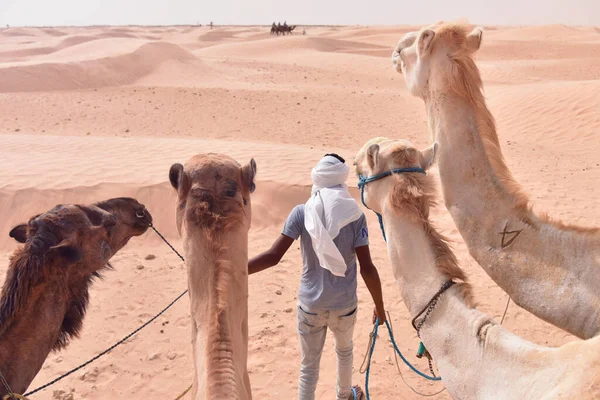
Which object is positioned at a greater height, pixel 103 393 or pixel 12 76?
pixel 12 76

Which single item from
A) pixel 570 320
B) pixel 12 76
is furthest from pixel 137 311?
pixel 12 76

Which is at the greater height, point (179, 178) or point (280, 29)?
point (280, 29)

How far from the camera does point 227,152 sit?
32.2ft

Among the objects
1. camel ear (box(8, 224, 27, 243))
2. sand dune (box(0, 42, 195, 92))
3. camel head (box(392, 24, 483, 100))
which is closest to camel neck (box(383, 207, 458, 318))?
camel head (box(392, 24, 483, 100))

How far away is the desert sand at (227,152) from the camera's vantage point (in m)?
4.93

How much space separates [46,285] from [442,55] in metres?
2.94

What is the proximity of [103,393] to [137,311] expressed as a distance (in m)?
1.32

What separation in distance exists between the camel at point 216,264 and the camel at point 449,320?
0.75 meters

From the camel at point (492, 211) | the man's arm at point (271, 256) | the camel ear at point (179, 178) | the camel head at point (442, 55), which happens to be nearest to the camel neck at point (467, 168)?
the camel at point (492, 211)

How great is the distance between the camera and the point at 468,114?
345 centimetres

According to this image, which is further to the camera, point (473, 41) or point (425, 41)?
point (425, 41)

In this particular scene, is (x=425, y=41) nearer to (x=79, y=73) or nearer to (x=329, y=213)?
(x=329, y=213)

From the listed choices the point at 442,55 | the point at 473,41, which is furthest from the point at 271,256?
the point at 473,41

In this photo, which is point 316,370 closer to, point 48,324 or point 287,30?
point 48,324
